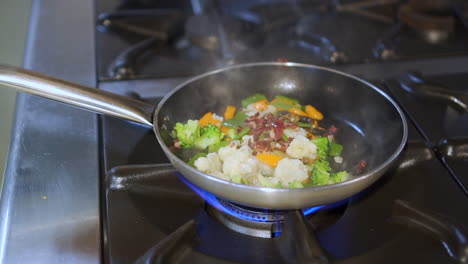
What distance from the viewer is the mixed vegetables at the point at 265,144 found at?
90 cm

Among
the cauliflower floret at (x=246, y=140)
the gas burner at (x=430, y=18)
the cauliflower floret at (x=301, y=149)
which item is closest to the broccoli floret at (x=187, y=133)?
the cauliflower floret at (x=246, y=140)

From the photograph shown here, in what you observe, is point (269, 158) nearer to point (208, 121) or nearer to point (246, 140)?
point (246, 140)

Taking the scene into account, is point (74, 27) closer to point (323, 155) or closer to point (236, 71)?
point (236, 71)

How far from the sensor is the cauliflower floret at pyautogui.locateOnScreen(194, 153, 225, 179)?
35.5 inches

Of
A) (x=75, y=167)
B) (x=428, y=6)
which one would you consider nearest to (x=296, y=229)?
(x=75, y=167)

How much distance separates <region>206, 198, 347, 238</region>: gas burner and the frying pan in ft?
0.31

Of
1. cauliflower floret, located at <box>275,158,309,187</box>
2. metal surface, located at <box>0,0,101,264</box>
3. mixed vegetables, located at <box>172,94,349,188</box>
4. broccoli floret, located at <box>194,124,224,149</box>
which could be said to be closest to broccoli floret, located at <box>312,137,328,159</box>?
mixed vegetables, located at <box>172,94,349,188</box>

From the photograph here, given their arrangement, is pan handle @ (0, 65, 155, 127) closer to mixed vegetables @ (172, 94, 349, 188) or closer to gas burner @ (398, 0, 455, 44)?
mixed vegetables @ (172, 94, 349, 188)

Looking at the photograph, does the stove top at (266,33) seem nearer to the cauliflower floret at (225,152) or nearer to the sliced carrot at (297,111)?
the sliced carrot at (297,111)

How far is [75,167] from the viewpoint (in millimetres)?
985

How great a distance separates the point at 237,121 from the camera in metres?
1.12

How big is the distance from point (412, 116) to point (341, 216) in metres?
→ 0.41

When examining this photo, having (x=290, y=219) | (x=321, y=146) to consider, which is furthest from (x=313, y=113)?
(x=290, y=219)

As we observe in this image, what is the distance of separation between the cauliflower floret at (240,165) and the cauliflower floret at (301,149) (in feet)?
0.30
